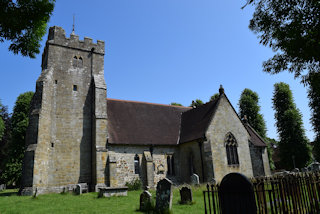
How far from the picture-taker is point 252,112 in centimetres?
3797

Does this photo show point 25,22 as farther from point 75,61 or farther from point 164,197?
point 75,61

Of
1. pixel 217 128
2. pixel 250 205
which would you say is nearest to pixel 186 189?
pixel 250 205

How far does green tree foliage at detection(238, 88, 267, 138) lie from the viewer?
37.2 metres

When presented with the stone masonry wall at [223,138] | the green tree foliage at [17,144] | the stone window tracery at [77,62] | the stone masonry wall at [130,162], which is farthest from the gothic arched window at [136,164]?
the green tree foliage at [17,144]

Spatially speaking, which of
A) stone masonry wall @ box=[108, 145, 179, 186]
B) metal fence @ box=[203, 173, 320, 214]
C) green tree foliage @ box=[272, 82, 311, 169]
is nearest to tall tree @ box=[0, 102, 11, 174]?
stone masonry wall @ box=[108, 145, 179, 186]

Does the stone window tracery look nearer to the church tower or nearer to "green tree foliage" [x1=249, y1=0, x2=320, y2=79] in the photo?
the church tower

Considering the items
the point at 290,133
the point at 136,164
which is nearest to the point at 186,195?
the point at 136,164

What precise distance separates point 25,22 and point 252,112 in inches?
1431

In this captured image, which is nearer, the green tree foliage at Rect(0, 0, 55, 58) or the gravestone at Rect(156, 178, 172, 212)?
the green tree foliage at Rect(0, 0, 55, 58)

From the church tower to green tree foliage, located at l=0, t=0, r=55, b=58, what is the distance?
10708mm

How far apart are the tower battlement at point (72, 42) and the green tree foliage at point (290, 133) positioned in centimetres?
2795

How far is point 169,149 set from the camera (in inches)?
864

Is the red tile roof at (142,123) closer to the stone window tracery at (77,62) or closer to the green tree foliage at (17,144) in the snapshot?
the stone window tracery at (77,62)

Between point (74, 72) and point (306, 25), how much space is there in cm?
1890
